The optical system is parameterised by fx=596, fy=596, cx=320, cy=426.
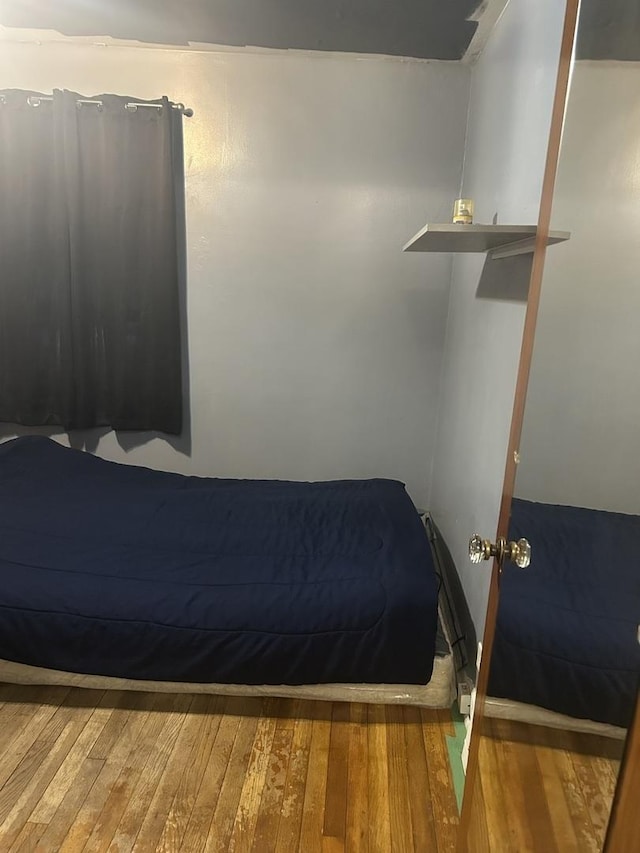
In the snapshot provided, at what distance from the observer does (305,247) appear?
9.87ft

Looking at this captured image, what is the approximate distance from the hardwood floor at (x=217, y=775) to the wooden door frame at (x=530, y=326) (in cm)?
38

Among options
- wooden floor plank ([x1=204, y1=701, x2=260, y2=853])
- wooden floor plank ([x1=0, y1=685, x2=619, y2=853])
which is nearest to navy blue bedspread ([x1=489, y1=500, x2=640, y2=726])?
wooden floor plank ([x1=0, y1=685, x2=619, y2=853])

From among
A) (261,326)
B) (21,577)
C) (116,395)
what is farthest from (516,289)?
(116,395)

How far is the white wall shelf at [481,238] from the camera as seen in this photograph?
1.62 meters

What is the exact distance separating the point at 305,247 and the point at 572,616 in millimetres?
2450

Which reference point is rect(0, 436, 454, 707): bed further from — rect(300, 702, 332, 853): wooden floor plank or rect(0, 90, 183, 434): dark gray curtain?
rect(0, 90, 183, 434): dark gray curtain

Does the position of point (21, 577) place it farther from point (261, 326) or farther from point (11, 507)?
point (261, 326)

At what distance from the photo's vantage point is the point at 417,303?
3.05 metres

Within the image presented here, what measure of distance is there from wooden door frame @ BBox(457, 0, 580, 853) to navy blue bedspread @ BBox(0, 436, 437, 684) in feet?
1.88

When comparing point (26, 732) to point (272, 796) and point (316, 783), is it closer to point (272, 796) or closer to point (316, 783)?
point (272, 796)

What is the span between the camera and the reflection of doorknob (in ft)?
3.58

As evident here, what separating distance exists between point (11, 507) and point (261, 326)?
144 cm

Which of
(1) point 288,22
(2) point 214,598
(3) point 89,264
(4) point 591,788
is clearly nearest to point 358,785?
(2) point 214,598

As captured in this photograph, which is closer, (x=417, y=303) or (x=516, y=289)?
(x=516, y=289)
